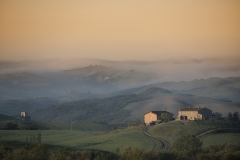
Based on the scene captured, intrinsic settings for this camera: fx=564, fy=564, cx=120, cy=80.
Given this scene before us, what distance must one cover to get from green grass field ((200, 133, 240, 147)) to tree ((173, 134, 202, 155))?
21.4ft

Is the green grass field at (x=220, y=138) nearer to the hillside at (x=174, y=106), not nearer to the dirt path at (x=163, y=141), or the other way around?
the dirt path at (x=163, y=141)

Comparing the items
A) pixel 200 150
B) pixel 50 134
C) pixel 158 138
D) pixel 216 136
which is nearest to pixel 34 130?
pixel 50 134

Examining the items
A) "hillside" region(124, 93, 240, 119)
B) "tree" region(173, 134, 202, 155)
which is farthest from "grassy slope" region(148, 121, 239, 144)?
"hillside" region(124, 93, 240, 119)

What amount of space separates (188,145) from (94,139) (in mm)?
22971

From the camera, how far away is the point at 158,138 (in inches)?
3573

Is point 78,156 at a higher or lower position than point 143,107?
lower

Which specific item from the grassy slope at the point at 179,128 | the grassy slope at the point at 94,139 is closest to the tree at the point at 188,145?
the grassy slope at the point at 94,139

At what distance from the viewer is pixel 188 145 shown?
74.8 meters

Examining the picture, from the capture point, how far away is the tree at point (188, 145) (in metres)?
73.0

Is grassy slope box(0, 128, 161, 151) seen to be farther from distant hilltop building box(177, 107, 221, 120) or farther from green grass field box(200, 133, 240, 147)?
distant hilltop building box(177, 107, 221, 120)

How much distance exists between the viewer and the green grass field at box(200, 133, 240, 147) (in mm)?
84387

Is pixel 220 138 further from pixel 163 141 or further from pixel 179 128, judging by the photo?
pixel 179 128

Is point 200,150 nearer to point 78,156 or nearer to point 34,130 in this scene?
point 78,156

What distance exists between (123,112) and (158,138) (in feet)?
331
